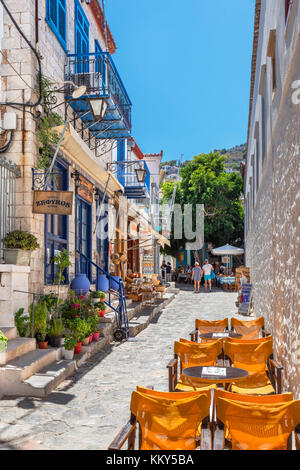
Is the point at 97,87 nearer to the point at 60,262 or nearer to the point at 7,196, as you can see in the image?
the point at 7,196

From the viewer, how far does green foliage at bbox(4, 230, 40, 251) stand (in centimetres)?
754

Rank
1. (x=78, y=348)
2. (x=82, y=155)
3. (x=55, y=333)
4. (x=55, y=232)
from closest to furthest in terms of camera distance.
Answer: (x=55, y=333) < (x=78, y=348) < (x=55, y=232) < (x=82, y=155)

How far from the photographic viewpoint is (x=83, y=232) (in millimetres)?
12258

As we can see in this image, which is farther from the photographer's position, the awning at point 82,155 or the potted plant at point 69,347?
the awning at point 82,155

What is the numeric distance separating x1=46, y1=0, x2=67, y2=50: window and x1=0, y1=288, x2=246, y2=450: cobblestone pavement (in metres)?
6.86

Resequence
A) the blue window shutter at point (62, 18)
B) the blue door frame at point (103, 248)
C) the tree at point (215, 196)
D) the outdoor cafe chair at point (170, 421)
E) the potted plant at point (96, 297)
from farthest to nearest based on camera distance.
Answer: the tree at point (215, 196), the blue door frame at point (103, 248), the potted plant at point (96, 297), the blue window shutter at point (62, 18), the outdoor cafe chair at point (170, 421)

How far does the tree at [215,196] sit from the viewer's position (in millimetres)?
32156

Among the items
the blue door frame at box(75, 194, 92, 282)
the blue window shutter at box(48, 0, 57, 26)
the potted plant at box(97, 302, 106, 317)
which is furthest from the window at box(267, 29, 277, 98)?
the potted plant at box(97, 302, 106, 317)

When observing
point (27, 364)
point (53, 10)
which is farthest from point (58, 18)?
point (27, 364)

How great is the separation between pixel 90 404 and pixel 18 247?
292cm

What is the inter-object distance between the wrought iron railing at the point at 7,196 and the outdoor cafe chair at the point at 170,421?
195 inches

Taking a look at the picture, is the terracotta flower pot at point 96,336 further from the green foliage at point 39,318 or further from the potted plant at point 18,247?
the potted plant at point 18,247

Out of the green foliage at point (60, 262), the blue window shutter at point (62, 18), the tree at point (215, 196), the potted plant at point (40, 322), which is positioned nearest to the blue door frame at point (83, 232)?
the green foliage at point (60, 262)

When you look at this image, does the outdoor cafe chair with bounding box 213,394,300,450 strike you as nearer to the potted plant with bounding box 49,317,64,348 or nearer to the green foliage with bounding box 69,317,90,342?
the potted plant with bounding box 49,317,64,348
